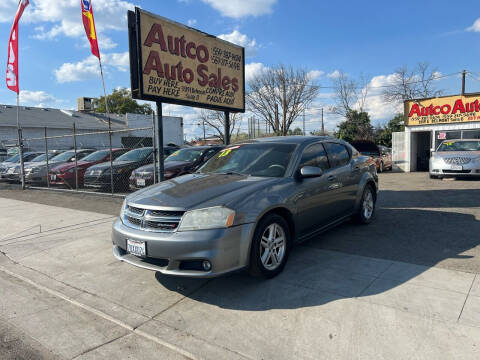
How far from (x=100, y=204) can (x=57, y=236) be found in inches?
117

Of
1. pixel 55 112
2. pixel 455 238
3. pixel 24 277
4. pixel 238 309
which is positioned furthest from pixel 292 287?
pixel 55 112

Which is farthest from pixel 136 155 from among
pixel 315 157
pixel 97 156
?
pixel 315 157

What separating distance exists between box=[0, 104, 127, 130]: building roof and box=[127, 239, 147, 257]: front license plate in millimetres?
33336

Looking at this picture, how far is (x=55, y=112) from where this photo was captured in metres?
40.5

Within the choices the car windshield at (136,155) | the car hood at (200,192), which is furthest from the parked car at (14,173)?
the car hood at (200,192)

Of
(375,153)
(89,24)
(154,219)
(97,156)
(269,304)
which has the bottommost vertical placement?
(269,304)

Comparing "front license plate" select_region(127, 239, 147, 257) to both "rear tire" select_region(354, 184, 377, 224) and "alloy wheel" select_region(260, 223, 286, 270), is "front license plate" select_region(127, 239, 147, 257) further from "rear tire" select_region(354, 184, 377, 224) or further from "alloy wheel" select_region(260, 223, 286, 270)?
"rear tire" select_region(354, 184, 377, 224)

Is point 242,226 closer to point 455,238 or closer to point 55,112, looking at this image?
point 455,238

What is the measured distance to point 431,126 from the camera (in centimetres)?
1803

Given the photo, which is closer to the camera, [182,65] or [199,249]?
[199,249]

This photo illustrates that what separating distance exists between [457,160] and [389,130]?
1136 inches

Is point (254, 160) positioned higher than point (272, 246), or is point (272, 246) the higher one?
point (254, 160)

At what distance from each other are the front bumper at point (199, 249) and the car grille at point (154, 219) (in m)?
0.08

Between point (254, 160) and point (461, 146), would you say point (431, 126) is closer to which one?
point (461, 146)
